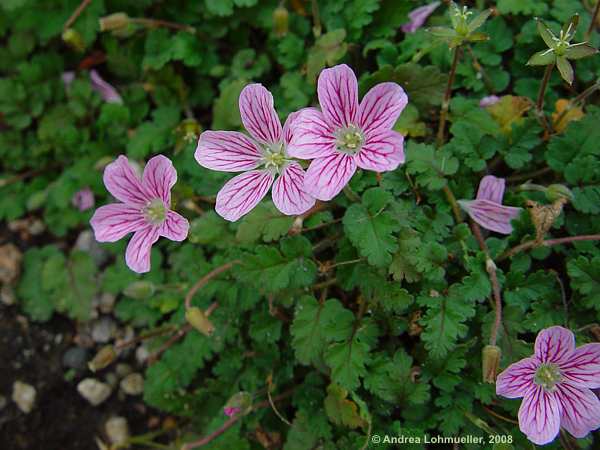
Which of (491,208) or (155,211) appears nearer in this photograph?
(155,211)

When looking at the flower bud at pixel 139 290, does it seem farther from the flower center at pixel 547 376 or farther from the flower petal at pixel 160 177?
the flower center at pixel 547 376

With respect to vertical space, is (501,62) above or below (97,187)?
above

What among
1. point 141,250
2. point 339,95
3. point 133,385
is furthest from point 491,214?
point 133,385

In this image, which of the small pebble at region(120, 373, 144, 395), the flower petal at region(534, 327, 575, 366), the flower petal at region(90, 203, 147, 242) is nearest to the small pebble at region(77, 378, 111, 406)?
the small pebble at region(120, 373, 144, 395)

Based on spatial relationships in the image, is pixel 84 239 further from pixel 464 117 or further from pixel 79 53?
pixel 464 117

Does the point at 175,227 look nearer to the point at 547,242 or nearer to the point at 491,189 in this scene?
the point at 491,189

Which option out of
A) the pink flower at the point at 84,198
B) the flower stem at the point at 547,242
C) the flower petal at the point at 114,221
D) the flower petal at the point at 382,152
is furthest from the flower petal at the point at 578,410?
the pink flower at the point at 84,198

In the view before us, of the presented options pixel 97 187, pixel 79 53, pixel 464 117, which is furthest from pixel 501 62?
pixel 79 53
